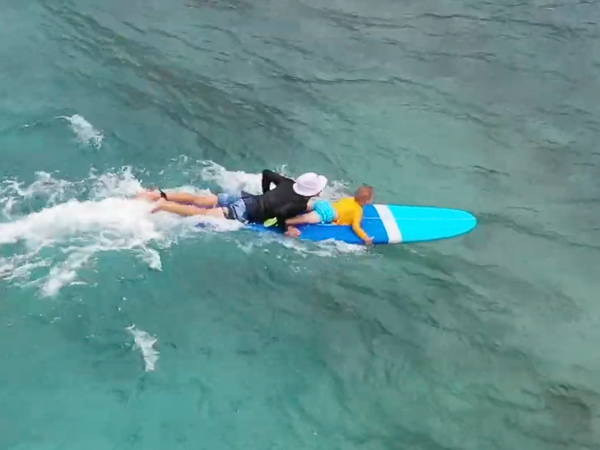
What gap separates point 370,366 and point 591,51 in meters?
10.5

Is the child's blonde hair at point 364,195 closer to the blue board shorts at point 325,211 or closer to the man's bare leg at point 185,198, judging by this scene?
the blue board shorts at point 325,211

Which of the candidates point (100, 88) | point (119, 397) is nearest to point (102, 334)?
point (119, 397)

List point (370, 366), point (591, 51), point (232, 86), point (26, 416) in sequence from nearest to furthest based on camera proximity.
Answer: point (26, 416) < point (370, 366) < point (232, 86) < point (591, 51)

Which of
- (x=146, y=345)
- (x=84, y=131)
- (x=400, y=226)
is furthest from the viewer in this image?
(x=84, y=131)

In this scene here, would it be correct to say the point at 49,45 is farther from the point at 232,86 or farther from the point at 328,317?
the point at 328,317

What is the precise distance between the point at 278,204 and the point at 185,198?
149 cm

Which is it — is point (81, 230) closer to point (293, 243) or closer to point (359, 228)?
point (293, 243)

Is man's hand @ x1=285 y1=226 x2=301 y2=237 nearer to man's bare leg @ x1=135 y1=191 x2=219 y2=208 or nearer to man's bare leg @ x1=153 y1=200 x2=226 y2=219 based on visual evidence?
man's bare leg @ x1=153 y1=200 x2=226 y2=219

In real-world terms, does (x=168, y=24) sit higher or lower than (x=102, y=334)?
higher

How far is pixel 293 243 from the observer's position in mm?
12523

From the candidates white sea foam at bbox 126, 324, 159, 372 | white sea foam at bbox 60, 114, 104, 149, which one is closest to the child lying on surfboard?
white sea foam at bbox 126, 324, 159, 372

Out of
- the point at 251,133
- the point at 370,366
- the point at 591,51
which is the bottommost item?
the point at 370,366

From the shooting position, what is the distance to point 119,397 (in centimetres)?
1020

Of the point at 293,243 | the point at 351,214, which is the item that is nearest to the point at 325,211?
the point at 351,214
